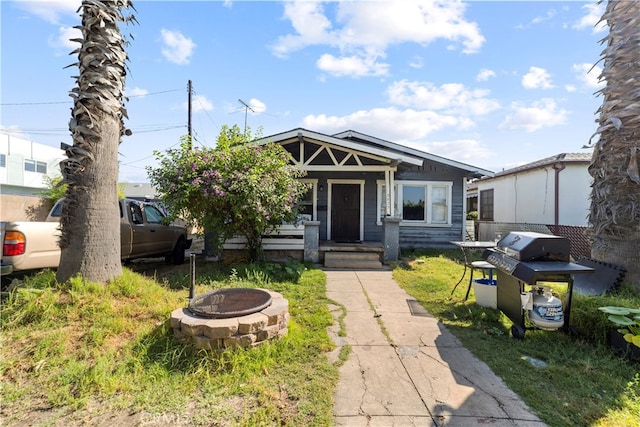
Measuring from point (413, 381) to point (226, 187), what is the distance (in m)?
4.58

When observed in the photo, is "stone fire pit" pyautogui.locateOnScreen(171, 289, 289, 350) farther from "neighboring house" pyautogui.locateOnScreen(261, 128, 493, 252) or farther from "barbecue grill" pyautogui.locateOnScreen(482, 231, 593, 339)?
"neighboring house" pyautogui.locateOnScreen(261, 128, 493, 252)

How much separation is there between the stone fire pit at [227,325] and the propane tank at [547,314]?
2.86m

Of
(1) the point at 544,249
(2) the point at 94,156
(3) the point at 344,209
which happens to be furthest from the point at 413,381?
(3) the point at 344,209

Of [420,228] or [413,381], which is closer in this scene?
[413,381]

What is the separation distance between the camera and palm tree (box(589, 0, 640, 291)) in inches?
181

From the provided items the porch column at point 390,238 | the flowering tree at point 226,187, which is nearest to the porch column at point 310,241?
the flowering tree at point 226,187

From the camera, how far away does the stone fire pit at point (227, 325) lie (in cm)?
302

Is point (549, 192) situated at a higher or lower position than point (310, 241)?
higher

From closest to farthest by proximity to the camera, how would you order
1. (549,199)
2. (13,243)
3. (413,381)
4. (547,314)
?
(413,381) < (547,314) < (13,243) < (549,199)

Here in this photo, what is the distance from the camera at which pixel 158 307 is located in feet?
12.6

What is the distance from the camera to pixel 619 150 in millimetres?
4777

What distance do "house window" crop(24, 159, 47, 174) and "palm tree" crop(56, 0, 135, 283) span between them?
29974 mm

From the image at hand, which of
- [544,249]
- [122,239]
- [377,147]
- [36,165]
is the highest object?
[36,165]

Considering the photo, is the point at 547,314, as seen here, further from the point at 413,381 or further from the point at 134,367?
the point at 134,367
